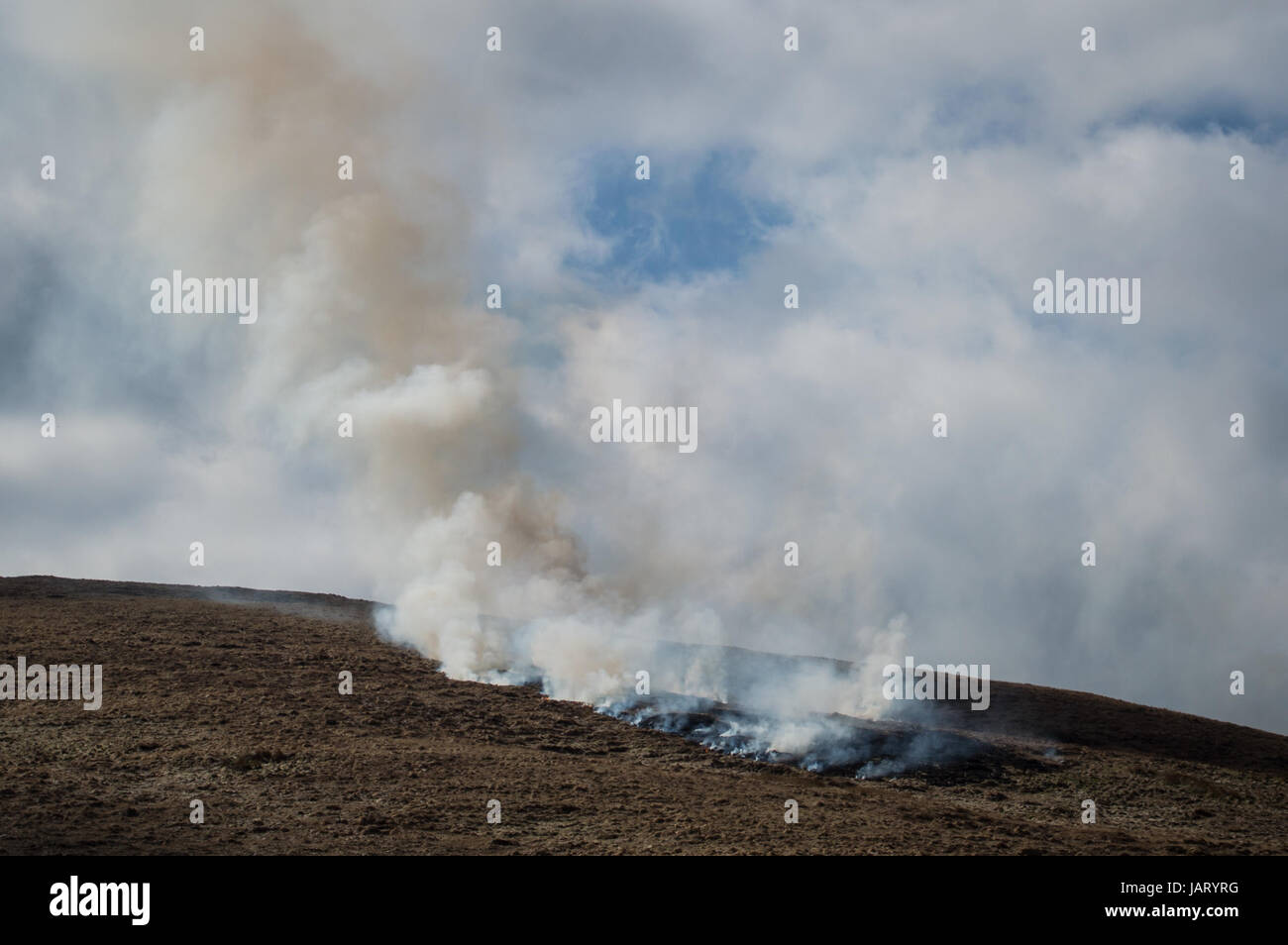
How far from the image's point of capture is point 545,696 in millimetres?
38469

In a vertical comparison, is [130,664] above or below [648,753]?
above

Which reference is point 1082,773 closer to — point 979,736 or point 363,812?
point 979,736

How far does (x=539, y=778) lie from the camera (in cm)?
2767

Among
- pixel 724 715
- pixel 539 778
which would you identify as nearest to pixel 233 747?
pixel 539 778

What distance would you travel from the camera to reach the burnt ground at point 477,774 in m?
22.7

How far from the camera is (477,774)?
27797mm

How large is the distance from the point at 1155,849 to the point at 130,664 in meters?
33.5

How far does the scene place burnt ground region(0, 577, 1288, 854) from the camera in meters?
22.7

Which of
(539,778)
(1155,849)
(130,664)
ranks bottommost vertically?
(1155,849)

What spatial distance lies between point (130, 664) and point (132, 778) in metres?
12.8

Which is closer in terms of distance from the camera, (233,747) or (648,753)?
(233,747)
